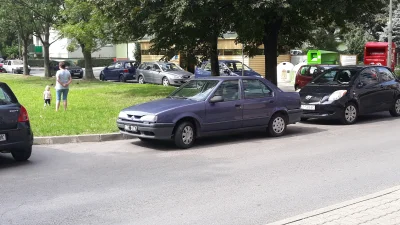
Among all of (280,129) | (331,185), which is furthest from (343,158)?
(280,129)

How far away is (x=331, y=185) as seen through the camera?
23.2 ft

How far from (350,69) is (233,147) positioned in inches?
238

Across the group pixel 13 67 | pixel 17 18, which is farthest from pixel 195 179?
pixel 13 67

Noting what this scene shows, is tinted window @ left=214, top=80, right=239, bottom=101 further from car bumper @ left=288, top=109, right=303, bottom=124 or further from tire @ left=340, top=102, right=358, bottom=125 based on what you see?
tire @ left=340, top=102, right=358, bottom=125

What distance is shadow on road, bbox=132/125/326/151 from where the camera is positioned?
1052cm

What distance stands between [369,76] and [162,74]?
16.6m

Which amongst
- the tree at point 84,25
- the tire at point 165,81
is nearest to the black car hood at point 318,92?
the tree at point 84,25

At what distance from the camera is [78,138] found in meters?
11.1

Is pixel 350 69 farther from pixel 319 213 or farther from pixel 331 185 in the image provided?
pixel 319 213

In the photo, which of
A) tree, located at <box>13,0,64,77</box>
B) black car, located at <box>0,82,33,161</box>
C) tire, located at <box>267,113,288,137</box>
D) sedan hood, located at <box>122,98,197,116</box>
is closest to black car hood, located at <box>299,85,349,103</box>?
tire, located at <box>267,113,288,137</box>

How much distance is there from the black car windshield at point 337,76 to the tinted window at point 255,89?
365 centimetres

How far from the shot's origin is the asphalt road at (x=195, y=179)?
581cm

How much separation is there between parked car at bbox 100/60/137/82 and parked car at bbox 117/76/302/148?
22.6m

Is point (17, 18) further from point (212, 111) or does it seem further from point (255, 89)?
point (212, 111)
